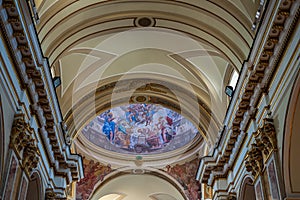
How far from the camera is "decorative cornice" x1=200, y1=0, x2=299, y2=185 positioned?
736 centimetres

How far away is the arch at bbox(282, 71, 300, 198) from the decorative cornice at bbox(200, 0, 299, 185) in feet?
3.39

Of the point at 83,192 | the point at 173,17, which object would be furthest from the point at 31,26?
the point at 83,192

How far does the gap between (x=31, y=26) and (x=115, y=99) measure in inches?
279

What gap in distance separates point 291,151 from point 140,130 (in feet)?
52.3

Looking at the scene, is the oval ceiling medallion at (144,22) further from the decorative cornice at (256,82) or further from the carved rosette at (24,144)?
the carved rosette at (24,144)

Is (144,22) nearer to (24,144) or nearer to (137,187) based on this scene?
(24,144)

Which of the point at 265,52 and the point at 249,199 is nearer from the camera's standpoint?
the point at 265,52

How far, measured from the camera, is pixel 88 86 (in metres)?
13.8

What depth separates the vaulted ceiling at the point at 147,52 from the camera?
10383 millimetres

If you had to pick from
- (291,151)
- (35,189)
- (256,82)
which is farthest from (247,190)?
(35,189)

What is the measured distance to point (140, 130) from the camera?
2358cm

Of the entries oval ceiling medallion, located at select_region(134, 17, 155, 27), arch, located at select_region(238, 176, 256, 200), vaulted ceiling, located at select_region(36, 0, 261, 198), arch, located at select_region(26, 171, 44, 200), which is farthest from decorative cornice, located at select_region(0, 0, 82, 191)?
arch, located at select_region(238, 176, 256, 200)

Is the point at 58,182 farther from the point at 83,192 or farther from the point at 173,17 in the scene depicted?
the point at 83,192

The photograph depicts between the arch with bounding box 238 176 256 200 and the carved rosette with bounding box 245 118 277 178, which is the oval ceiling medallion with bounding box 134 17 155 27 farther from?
the arch with bounding box 238 176 256 200
